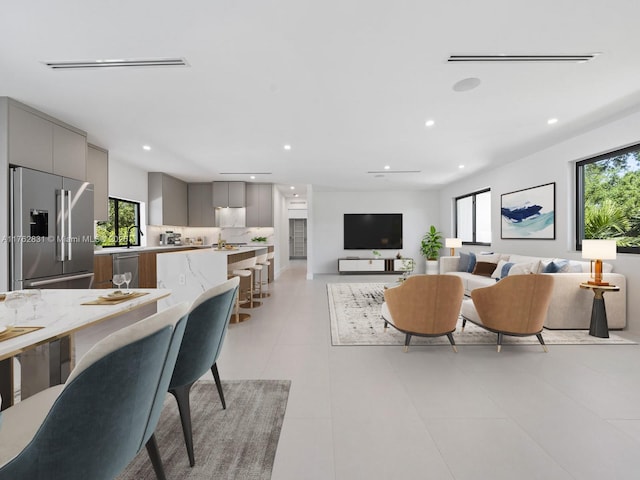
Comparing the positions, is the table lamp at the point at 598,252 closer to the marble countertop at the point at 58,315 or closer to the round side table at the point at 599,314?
the round side table at the point at 599,314

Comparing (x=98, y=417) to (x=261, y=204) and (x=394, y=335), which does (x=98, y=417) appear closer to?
(x=394, y=335)

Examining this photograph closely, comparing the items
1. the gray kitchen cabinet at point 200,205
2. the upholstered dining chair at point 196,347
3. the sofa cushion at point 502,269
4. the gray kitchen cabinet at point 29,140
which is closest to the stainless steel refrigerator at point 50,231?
→ the gray kitchen cabinet at point 29,140

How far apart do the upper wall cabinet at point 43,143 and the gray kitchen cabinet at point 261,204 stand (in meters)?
4.02

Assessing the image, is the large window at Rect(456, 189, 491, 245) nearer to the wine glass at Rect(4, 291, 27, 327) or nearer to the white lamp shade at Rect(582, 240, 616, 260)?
the white lamp shade at Rect(582, 240, 616, 260)

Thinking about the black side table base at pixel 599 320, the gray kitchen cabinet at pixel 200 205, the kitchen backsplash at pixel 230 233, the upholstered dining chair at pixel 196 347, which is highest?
the gray kitchen cabinet at pixel 200 205

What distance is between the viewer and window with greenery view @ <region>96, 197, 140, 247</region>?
18.8 ft

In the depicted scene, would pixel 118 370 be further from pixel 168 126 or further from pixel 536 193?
pixel 536 193

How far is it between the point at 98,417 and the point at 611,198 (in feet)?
17.8

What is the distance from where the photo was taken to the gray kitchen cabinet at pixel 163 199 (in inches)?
259

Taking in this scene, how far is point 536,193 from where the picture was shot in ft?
16.7

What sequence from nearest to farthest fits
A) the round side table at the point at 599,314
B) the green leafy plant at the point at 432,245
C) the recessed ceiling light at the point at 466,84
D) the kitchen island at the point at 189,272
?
the recessed ceiling light at the point at 466,84, the round side table at the point at 599,314, the kitchen island at the point at 189,272, the green leafy plant at the point at 432,245

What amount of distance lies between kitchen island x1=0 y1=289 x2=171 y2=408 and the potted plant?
7.74m

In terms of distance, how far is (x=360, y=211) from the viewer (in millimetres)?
9258

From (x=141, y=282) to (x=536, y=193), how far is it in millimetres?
6879
